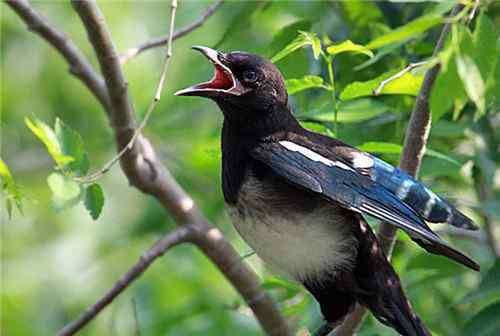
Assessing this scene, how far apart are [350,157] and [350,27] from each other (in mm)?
928

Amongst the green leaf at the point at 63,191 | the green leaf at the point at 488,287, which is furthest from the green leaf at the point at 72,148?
the green leaf at the point at 488,287

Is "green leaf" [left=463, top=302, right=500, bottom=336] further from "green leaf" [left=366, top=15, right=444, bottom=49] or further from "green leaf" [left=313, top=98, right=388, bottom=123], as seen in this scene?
"green leaf" [left=366, top=15, right=444, bottom=49]

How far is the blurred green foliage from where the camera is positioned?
324cm

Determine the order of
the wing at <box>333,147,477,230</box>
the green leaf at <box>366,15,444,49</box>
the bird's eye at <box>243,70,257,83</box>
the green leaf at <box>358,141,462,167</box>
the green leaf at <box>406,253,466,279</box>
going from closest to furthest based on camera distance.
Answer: the green leaf at <box>366,15,444,49</box> → the wing at <box>333,147,477,230</box> → the green leaf at <box>358,141,462,167</box> → the bird's eye at <box>243,70,257,83</box> → the green leaf at <box>406,253,466,279</box>

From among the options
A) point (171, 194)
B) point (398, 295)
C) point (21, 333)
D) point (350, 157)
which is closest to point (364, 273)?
point (398, 295)

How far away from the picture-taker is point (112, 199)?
25.5 ft

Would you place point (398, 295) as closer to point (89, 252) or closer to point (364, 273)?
point (364, 273)

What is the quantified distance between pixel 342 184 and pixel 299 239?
27 cm

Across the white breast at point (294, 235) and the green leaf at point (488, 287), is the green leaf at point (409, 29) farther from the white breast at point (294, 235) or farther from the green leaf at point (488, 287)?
the green leaf at point (488, 287)

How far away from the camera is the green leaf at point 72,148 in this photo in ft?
10.8

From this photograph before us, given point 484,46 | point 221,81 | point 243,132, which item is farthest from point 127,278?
point 484,46

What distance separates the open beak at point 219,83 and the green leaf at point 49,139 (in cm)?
68

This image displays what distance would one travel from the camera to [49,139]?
10.5ft

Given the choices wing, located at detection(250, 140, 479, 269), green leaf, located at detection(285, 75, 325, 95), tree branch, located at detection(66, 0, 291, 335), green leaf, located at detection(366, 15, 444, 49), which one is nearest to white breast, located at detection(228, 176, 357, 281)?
wing, located at detection(250, 140, 479, 269)
